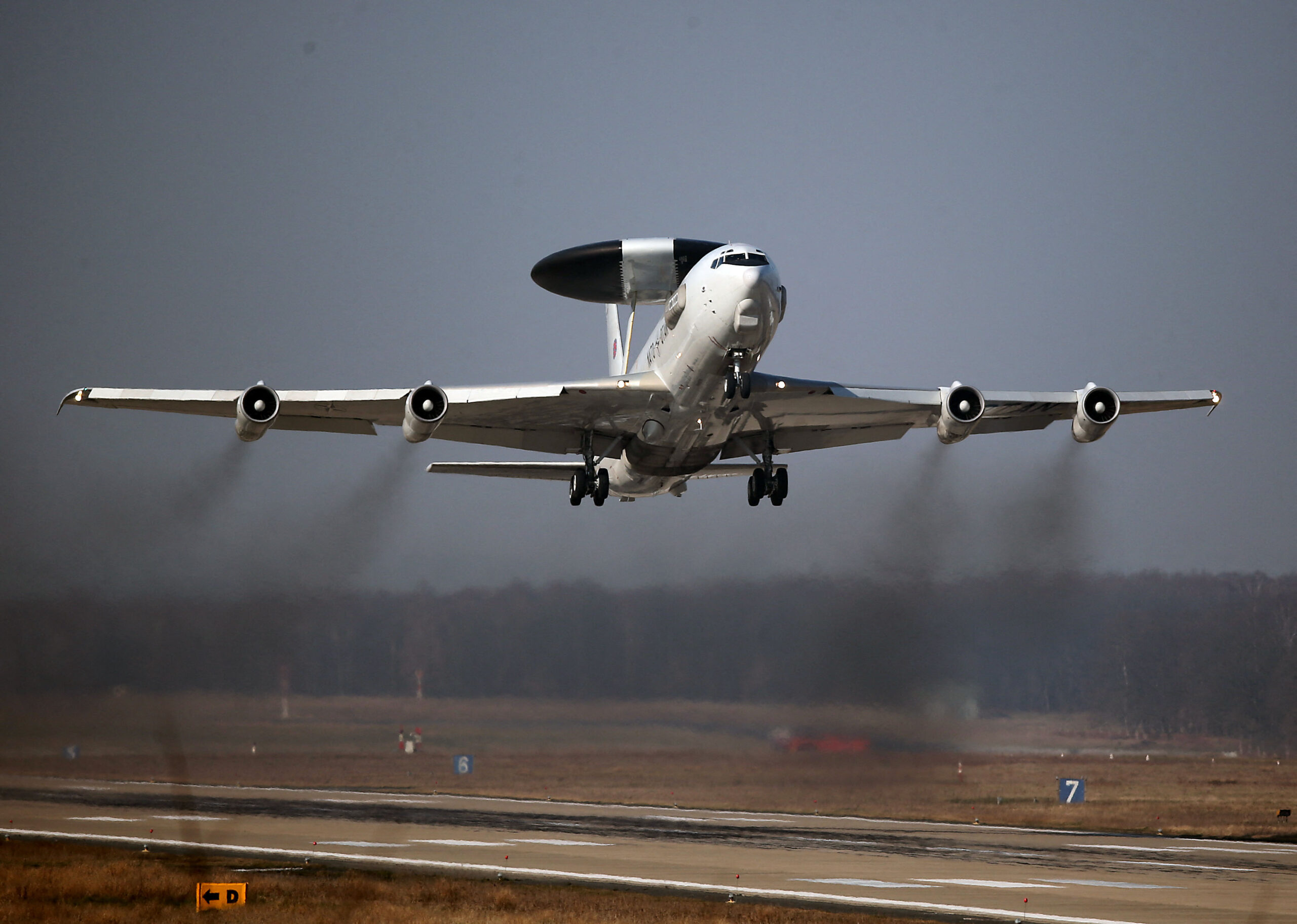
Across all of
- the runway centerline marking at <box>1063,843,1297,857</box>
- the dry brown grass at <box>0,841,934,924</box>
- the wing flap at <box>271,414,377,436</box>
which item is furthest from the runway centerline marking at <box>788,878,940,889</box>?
the wing flap at <box>271,414,377,436</box>

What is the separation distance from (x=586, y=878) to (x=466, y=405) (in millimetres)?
13533

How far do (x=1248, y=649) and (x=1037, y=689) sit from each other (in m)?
17.5

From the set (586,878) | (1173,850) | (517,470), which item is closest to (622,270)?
(517,470)

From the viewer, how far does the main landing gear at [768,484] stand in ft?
122

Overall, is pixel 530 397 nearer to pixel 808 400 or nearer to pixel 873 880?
pixel 808 400

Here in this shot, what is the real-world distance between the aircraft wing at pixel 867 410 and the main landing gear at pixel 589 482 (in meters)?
3.71

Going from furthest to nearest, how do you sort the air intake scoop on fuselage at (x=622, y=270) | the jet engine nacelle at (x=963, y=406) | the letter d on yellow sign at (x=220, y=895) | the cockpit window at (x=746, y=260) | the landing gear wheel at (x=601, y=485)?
the air intake scoop on fuselage at (x=622, y=270) → the landing gear wheel at (x=601, y=485) → the jet engine nacelle at (x=963, y=406) → the cockpit window at (x=746, y=260) → the letter d on yellow sign at (x=220, y=895)

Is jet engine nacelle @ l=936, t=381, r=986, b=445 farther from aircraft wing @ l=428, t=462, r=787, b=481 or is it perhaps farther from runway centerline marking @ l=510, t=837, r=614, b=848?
runway centerline marking @ l=510, t=837, r=614, b=848

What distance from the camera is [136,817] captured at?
49.5 m

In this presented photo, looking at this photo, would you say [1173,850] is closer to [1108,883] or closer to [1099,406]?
[1108,883]

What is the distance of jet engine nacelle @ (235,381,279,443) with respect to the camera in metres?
31.5

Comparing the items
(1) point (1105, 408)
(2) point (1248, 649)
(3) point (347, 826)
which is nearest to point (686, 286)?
(1) point (1105, 408)

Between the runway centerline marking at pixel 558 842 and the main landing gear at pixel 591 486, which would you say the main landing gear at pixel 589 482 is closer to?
the main landing gear at pixel 591 486

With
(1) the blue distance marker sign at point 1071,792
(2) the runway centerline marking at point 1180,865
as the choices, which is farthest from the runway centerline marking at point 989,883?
(1) the blue distance marker sign at point 1071,792
